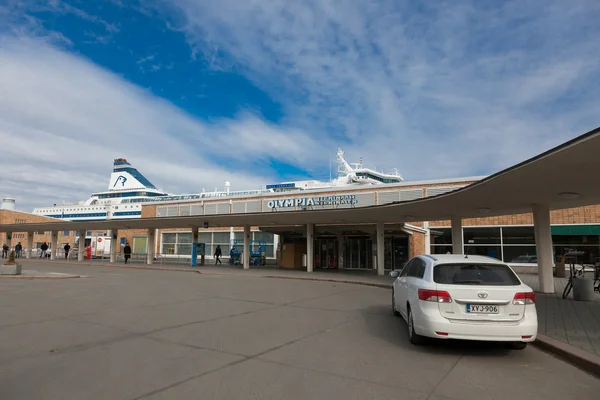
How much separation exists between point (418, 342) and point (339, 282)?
13.3m

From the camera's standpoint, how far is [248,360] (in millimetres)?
6016

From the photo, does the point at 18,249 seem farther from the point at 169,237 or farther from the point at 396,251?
the point at 396,251

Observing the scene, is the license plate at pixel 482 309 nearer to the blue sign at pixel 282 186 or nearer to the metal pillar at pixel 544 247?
the metal pillar at pixel 544 247

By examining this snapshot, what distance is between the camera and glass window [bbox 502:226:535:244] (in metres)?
29.1

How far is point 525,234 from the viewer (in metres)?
29.3

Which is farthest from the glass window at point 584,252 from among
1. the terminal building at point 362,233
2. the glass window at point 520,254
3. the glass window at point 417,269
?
the glass window at point 417,269

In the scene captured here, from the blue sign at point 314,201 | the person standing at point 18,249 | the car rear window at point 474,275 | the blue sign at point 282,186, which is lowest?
the car rear window at point 474,275

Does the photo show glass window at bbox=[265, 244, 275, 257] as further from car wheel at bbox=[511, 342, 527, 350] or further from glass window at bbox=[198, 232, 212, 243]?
car wheel at bbox=[511, 342, 527, 350]

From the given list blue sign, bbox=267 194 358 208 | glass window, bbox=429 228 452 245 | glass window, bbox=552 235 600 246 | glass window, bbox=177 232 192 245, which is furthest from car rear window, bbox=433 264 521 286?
glass window, bbox=177 232 192 245

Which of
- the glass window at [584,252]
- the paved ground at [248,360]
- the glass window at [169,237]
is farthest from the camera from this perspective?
the glass window at [169,237]

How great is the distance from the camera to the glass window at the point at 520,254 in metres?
28.8

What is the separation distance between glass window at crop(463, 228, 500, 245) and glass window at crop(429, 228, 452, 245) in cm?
134

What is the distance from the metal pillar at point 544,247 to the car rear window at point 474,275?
31.6 feet

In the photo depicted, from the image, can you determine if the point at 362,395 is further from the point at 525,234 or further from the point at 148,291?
the point at 525,234
